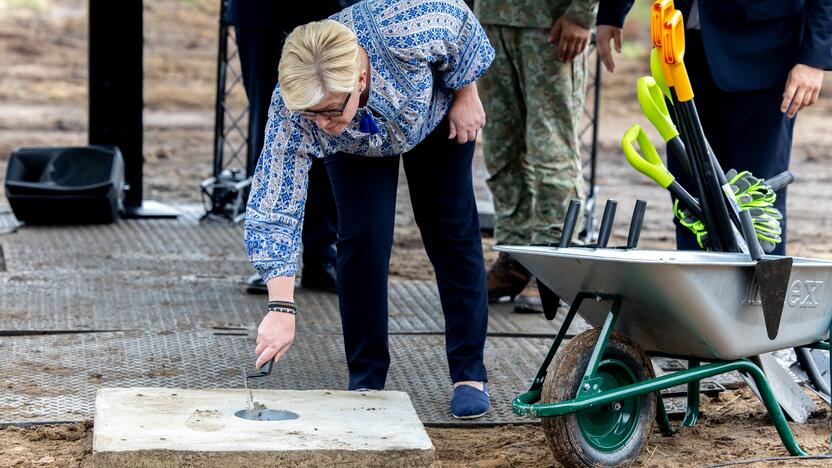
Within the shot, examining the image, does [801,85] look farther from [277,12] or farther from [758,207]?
[277,12]

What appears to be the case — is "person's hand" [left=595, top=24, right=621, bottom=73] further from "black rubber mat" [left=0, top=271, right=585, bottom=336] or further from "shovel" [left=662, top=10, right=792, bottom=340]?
"shovel" [left=662, top=10, right=792, bottom=340]

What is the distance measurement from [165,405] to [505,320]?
1781 mm

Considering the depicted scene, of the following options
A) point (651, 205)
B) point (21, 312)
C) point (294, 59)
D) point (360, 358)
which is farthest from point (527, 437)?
point (651, 205)

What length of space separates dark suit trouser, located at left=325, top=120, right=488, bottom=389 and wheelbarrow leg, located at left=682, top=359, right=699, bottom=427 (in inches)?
21.4

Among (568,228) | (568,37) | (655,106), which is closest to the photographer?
(568,228)

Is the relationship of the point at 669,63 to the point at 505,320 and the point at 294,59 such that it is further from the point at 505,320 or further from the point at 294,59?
the point at 505,320

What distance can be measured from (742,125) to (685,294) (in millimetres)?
1039

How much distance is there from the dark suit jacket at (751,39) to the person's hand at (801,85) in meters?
0.07

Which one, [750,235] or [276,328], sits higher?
[750,235]

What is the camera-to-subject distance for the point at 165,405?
278 centimetres

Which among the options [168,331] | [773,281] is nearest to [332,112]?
[773,281]

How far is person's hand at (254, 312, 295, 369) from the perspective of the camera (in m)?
2.67

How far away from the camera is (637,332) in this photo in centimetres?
294

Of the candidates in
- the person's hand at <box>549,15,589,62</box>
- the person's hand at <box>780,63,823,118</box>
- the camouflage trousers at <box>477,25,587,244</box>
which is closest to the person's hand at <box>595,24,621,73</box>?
the person's hand at <box>549,15,589,62</box>
